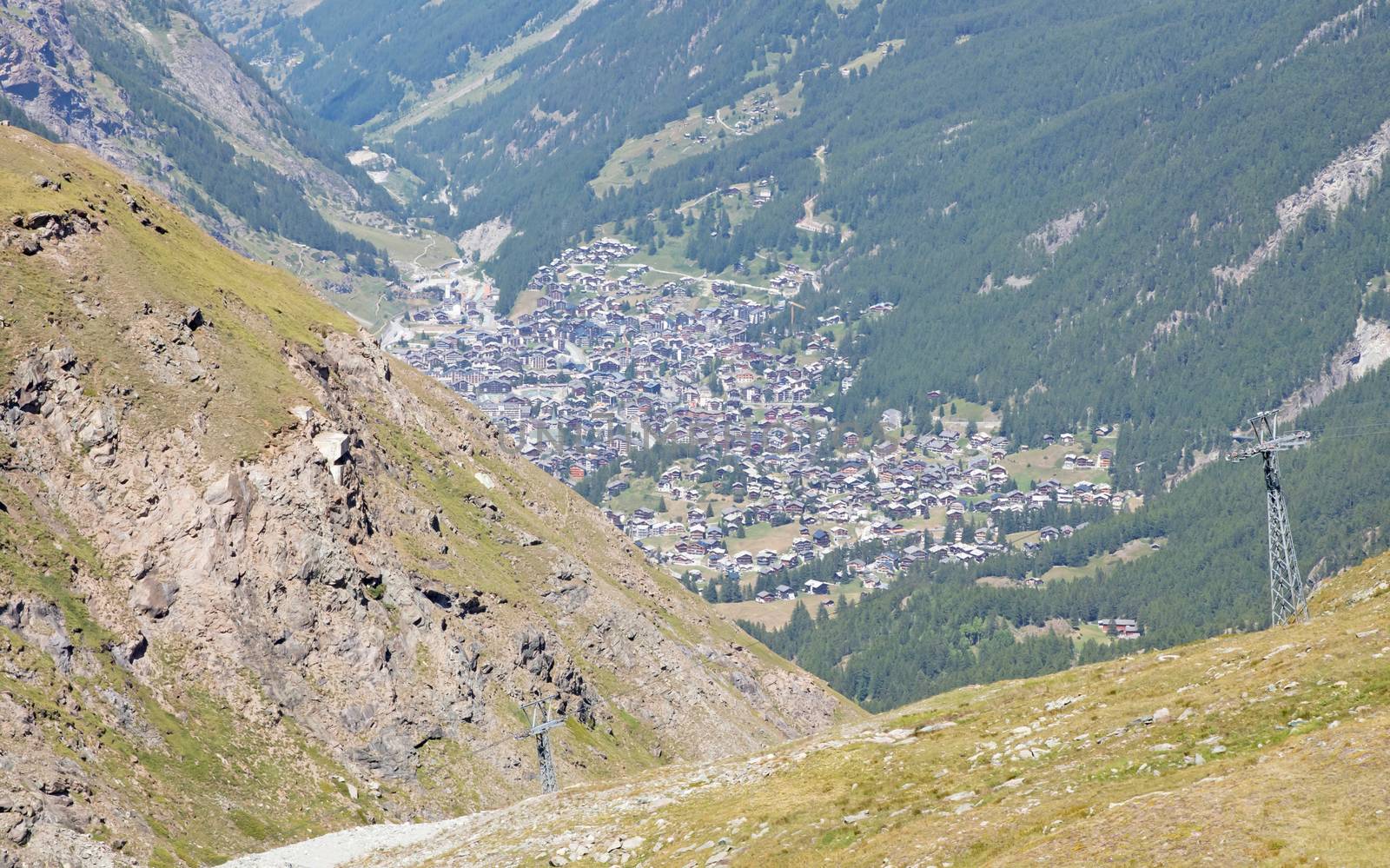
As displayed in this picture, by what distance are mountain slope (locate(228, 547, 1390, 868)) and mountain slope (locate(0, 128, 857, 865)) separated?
17984 mm

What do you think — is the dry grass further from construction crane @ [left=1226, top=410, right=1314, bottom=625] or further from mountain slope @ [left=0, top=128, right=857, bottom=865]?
mountain slope @ [left=0, top=128, right=857, bottom=865]

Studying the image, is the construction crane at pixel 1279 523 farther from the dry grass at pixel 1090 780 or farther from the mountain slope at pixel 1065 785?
the dry grass at pixel 1090 780

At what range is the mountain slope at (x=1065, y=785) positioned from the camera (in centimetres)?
4950

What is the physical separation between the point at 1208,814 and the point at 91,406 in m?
92.7

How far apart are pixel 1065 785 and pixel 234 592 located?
75.4 meters

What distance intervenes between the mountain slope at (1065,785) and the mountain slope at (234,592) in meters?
18.0

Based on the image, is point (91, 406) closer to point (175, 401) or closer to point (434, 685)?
point (175, 401)

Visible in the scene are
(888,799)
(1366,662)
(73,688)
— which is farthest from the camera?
(73,688)

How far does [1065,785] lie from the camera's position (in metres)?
59.8

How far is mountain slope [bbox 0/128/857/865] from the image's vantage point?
Answer: 102688mm

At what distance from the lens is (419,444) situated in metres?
157

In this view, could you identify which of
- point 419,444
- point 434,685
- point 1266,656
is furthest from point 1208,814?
point 419,444

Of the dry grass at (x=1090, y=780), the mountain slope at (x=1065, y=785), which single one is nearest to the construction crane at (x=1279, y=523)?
the mountain slope at (x=1065, y=785)

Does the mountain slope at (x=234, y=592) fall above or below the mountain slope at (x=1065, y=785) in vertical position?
above
